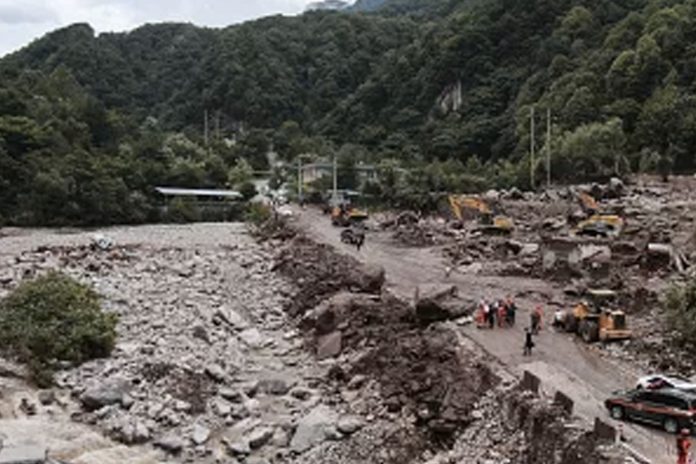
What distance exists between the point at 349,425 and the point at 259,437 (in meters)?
2.22

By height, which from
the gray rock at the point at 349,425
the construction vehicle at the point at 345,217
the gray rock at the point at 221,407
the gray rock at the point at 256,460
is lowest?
the gray rock at the point at 256,460

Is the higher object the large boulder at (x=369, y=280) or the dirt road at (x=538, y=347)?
the large boulder at (x=369, y=280)

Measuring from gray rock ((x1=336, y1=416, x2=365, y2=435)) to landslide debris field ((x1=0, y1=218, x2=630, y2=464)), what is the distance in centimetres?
4

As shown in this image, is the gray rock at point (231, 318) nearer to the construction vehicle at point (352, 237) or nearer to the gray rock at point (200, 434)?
the gray rock at point (200, 434)

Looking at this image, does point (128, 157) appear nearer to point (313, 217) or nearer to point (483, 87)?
point (313, 217)

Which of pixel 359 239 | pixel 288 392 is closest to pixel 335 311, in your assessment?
pixel 288 392

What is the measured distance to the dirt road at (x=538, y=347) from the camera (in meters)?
16.7

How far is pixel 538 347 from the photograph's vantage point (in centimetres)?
2273

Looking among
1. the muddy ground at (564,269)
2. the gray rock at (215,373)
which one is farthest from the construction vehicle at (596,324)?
the gray rock at (215,373)

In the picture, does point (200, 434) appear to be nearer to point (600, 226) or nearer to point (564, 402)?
point (564, 402)

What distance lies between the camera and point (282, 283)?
3797cm

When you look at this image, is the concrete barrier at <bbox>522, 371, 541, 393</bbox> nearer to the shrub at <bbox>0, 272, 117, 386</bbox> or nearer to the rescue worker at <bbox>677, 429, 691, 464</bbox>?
the rescue worker at <bbox>677, 429, 691, 464</bbox>

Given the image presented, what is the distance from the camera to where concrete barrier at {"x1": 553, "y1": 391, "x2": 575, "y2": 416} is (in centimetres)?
1666

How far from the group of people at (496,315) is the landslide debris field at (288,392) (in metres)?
1.04
